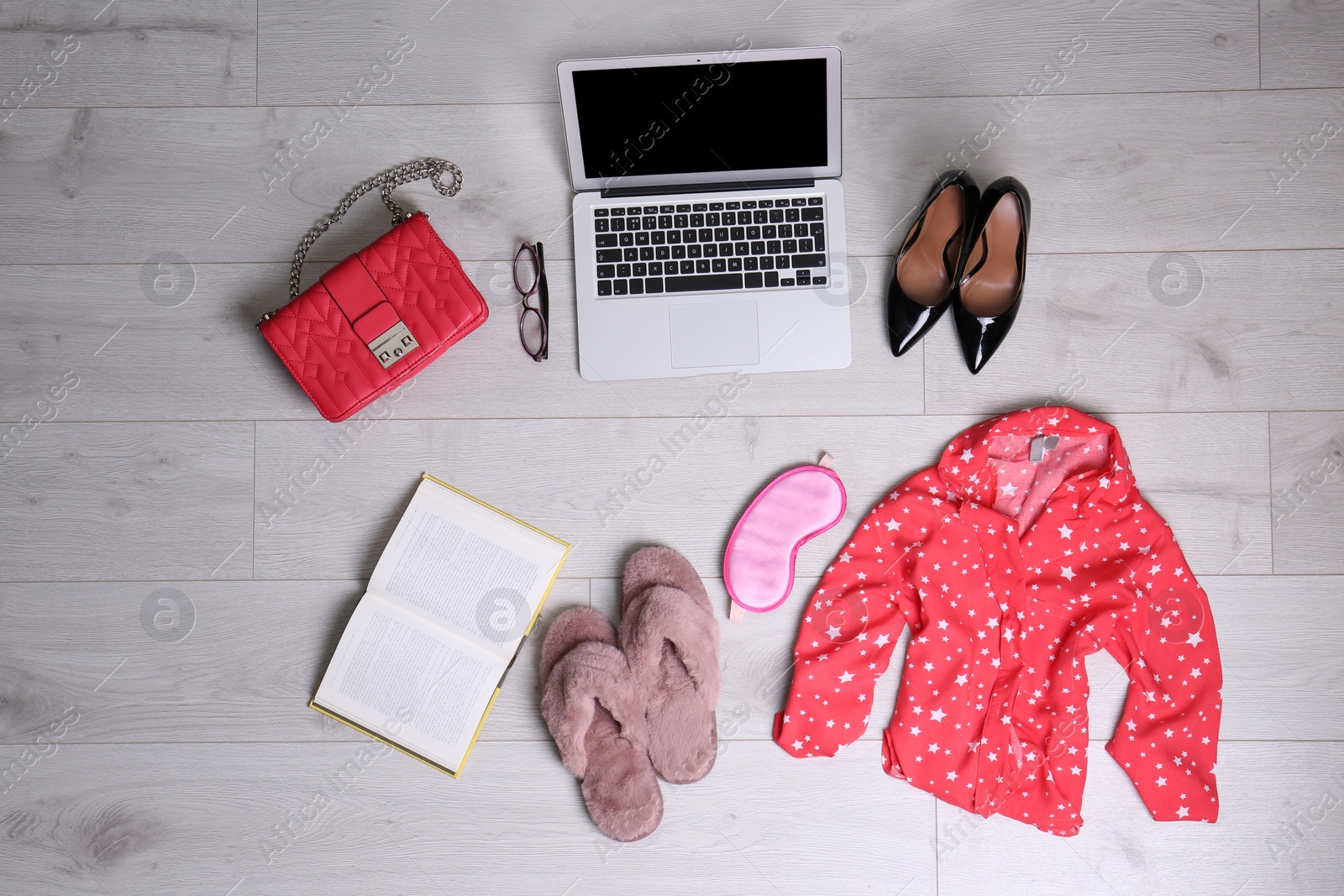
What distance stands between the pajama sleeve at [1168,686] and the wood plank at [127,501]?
143cm

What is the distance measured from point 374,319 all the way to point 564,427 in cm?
33

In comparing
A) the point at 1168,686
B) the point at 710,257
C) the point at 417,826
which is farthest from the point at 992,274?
the point at 417,826

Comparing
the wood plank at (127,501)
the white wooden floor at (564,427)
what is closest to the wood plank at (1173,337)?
the white wooden floor at (564,427)

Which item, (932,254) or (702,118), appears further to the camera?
(932,254)

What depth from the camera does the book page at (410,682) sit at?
4.26 feet

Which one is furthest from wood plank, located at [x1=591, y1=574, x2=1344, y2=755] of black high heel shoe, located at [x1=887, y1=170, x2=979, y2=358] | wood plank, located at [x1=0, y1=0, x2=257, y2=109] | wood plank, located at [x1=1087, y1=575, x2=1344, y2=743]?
wood plank, located at [x1=0, y1=0, x2=257, y2=109]

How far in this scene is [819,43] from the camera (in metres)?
1.36

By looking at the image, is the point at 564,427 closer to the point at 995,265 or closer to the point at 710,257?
the point at 710,257

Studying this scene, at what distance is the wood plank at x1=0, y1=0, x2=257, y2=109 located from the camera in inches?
54.5

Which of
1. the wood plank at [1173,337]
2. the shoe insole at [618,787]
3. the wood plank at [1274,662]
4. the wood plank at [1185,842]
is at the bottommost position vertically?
the wood plank at [1185,842]

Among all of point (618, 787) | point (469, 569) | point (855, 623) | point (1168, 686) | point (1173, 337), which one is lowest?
point (618, 787)

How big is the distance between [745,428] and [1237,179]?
904 mm

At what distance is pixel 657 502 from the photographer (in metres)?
1.34

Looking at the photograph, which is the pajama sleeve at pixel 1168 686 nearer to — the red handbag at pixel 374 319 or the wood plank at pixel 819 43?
the wood plank at pixel 819 43
